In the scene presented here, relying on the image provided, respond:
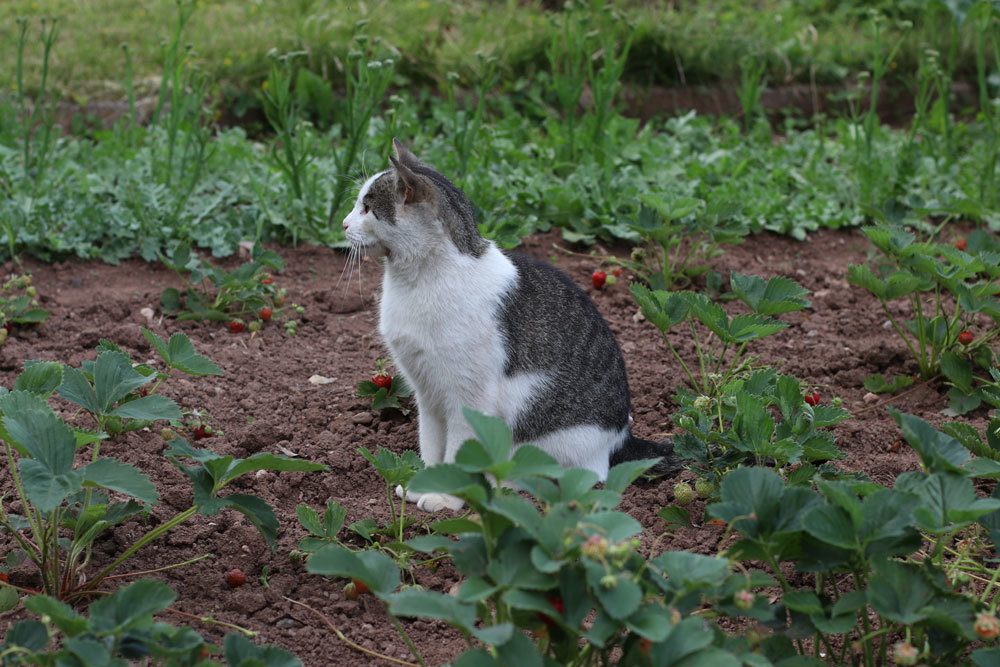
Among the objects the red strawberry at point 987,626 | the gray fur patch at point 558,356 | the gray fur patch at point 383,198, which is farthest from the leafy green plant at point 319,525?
Answer: the red strawberry at point 987,626

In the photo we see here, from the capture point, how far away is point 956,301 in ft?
12.1

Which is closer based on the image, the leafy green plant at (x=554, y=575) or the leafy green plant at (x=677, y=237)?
the leafy green plant at (x=554, y=575)

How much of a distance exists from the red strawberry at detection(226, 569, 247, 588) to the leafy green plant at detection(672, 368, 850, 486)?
3.77 ft

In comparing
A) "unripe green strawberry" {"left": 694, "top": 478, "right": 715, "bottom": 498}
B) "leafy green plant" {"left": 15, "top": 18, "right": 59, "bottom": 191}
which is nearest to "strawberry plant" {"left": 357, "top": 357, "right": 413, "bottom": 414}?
"unripe green strawberry" {"left": 694, "top": 478, "right": 715, "bottom": 498}

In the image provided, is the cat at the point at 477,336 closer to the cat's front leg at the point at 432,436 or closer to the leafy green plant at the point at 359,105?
the cat's front leg at the point at 432,436

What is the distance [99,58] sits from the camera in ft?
22.1

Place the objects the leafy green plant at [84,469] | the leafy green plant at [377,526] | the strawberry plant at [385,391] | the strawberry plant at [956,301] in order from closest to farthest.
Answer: the leafy green plant at [84,469] → the leafy green plant at [377,526] → the strawberry plant at [956,301] → the strawberry plant at [385,391]

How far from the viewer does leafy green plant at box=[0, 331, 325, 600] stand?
2193 mm

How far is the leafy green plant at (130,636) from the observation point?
6.36 feet

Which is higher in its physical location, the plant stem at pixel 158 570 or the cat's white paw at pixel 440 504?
the plant stem at pixel 158 570

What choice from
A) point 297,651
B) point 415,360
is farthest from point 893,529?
point 415,360

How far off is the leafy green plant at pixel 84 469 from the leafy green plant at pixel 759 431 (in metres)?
1.06

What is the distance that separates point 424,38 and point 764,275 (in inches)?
122

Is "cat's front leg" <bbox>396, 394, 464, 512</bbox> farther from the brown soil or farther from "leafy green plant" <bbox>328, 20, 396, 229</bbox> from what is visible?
"leafy green plant" <bbox>328, 20, 396, 229</bbox>
